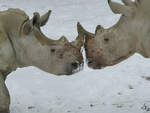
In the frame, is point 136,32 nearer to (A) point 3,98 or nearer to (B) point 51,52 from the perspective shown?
(B) point 51,52

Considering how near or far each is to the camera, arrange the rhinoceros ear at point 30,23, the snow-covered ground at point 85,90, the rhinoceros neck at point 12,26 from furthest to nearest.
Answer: the snow-covered ground at point 85,90, the rhinoceros neck at point 12,26, the rhinoceros ear at point 30,23

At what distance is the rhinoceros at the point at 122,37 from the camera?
5707 millimetres

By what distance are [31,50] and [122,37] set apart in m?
1.15

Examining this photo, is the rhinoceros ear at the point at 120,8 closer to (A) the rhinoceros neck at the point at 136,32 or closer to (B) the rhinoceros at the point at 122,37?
(B) the rhinoceros at the point at 122,37

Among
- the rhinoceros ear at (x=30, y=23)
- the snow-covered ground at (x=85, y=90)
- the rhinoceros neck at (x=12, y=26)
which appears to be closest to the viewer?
the rhinoceros ear at (x=30, y=23)

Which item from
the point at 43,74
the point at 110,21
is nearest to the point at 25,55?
the point at 43,74

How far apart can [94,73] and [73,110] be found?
167cm

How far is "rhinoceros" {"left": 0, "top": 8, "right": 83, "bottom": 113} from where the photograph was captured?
5.73m

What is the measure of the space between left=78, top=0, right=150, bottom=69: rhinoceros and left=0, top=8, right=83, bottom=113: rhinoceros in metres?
0.20

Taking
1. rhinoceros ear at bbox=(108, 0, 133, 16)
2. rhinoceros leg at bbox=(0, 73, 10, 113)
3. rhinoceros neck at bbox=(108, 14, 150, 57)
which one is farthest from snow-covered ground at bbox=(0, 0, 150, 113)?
rhinoceros ear at bbox=(108, 0, 133, 16)

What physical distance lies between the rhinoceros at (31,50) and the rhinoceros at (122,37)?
0.20m

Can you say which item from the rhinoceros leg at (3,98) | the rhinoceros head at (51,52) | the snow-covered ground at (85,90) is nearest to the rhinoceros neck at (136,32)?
the rhinoceros head at (51,52)

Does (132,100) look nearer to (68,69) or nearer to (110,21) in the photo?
(68,69)

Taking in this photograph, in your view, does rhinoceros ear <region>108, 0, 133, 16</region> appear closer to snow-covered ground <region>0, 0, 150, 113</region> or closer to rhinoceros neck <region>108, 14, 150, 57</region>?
rhinoceros neck <region>108, 14, 150, 57</region>
